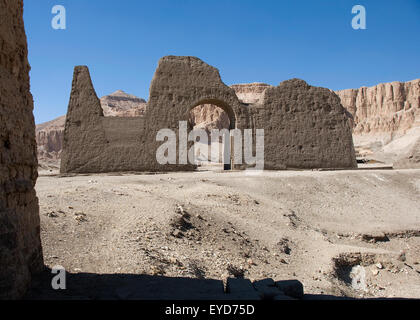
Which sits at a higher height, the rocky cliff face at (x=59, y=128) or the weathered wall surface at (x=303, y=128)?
the rocky cliff face at (x=59, y=128)

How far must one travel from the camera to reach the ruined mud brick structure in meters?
12.0

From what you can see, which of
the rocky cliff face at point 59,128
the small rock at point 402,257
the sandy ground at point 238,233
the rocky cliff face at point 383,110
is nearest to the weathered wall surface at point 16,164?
the sandy ground at point 238,233

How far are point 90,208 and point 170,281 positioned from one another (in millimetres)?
2722

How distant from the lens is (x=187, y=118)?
41.9 ft

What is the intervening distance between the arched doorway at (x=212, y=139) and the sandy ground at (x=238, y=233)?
4386 millimetres

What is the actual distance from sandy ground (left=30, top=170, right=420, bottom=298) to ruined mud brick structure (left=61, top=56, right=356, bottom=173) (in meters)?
3.43

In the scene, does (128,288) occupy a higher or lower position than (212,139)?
lower

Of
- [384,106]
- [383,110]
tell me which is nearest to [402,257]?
[383,110]

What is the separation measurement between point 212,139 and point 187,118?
28.9 meters

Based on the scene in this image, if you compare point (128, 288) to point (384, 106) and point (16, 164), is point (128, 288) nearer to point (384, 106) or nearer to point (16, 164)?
point (16, 164)

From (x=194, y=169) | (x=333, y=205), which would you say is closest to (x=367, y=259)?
(x=333, y=205)

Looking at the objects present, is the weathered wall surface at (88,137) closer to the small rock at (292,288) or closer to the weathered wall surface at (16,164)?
the weathered wall surface at (16,164)

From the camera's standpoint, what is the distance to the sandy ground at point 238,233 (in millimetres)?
4355
